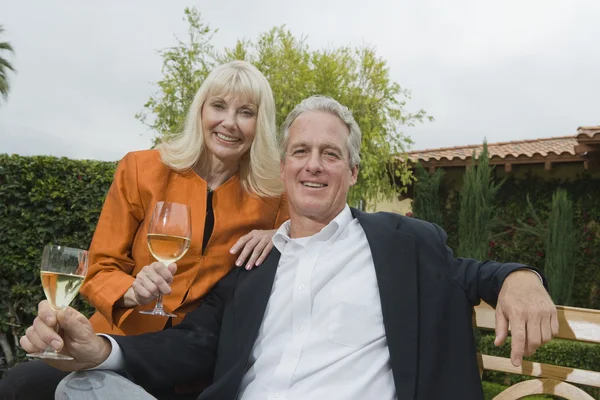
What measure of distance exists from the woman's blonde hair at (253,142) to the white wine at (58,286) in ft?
3.61

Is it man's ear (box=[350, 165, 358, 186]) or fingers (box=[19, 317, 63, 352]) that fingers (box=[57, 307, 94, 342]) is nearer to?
fingers (box=[19, 317, 63, 352])

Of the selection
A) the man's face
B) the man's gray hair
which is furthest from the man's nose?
the man's gray hair

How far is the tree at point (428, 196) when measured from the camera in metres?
13.9

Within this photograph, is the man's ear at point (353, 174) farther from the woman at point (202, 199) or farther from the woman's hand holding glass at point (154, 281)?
the woman's hand holding glass at point (154, 281)

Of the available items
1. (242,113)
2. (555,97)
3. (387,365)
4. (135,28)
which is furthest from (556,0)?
(555,97)

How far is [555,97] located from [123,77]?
1397 cm

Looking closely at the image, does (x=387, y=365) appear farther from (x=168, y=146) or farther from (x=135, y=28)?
(x=135, y=28)

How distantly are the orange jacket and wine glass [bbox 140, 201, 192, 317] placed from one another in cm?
40

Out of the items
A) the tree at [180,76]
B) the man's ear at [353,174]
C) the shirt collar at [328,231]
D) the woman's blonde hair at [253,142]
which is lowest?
the shirt collar at [328,231]

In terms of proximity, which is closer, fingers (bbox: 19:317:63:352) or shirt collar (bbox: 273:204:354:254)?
fingers (bbox: 19:317:63:352)

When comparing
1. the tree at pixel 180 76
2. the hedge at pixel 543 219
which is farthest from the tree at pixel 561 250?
the tree at pixel 180 76

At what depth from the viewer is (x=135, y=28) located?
636 centimetres

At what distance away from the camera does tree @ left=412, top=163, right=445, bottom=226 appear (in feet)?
45.7

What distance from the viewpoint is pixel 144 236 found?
8.93 ft
